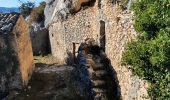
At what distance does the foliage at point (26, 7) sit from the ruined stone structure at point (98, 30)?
10.7ft

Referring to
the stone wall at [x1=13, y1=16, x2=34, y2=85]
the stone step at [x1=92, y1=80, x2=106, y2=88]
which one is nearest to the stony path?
the stone step at [x1=92, y1=80, x2=106, y2=88]

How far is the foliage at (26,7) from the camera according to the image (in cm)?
3047

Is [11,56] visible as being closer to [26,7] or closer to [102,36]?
[102,36]

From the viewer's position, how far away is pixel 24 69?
1489 cm

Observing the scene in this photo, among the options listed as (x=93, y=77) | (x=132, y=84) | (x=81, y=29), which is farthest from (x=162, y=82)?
(x=81, y=29)

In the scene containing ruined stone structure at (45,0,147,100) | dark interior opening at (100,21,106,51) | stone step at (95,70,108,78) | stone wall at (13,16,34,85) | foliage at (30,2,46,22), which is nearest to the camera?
ruined stone structure at (45,0,147,100)

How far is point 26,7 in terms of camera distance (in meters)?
30.7

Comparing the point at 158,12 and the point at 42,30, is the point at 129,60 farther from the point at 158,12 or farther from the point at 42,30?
the point at 42,30

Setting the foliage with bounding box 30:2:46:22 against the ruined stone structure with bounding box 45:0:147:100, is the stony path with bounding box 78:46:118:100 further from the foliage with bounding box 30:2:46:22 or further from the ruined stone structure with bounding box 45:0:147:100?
the foliage with bounding box 30:2:46:22

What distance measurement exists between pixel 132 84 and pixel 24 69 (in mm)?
4949

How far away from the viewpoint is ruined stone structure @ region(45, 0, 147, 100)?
1200cm

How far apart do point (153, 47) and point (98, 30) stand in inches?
286

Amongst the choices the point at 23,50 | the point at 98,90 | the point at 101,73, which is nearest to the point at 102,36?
the point at 101,73

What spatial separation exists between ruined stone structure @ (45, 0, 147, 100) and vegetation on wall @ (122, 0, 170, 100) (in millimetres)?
650
